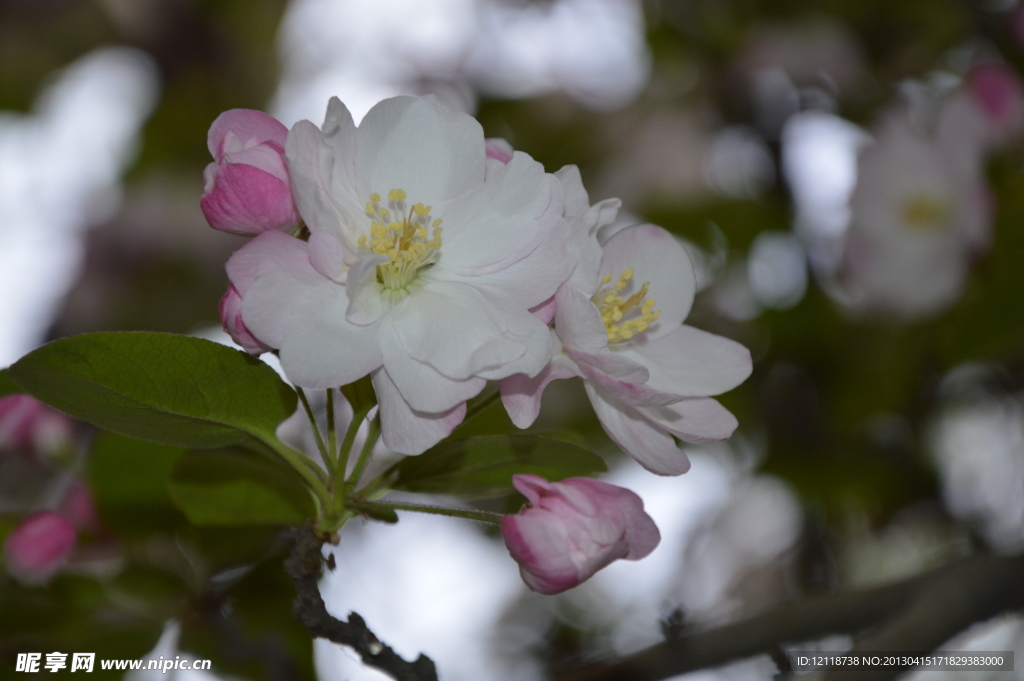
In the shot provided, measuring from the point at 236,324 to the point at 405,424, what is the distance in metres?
0.16

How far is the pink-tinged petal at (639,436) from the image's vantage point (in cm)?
79

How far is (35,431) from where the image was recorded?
1.22 m

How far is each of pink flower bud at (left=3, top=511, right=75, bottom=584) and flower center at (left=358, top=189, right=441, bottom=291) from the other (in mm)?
566

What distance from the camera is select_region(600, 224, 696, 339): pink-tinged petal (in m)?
0.94

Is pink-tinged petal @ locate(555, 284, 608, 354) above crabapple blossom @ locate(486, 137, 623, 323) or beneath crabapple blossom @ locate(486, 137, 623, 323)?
beneath

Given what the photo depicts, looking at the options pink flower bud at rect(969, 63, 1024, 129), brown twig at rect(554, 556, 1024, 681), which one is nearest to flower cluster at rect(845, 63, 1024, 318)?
pink flower bud at rect(969, 63, 1024, 129)

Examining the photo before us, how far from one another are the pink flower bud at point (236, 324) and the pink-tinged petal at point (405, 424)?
11cm

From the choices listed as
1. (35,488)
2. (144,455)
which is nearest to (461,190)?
(144,455)

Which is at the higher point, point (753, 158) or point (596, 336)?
point (753, 158)

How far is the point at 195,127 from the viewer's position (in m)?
2.71

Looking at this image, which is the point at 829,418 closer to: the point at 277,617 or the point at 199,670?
the point at 277,617

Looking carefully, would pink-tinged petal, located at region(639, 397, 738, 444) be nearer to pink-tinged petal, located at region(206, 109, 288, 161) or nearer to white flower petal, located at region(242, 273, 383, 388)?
white flower petal, located at region(242, 273, 383, 388)

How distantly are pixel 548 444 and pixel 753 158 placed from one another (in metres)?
1.58

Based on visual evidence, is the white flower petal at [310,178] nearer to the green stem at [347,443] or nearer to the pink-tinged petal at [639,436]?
the green stem at [347,443]
